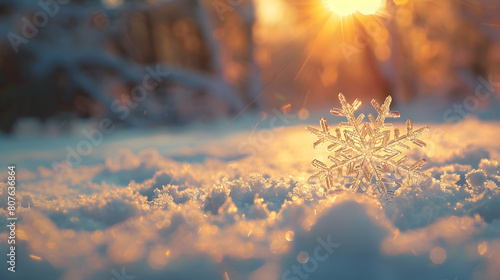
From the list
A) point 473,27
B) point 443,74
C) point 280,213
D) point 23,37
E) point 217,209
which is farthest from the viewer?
point 443,74

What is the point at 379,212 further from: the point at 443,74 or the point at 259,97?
the point at 443,74

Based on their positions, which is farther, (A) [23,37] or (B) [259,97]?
(B) [259,97]

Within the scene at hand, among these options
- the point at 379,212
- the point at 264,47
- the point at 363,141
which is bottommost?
the point at 379,212

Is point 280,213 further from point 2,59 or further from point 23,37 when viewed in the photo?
point 2,59

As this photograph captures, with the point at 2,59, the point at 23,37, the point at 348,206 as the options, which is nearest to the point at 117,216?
the point at 348,206

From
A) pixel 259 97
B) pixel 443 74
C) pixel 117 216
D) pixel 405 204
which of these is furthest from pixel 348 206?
pixel 443 74

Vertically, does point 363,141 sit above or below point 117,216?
above

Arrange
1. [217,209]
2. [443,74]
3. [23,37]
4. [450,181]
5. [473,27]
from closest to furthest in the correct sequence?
[217,209], [450,181], [23,37], [473,27], [443,74]
